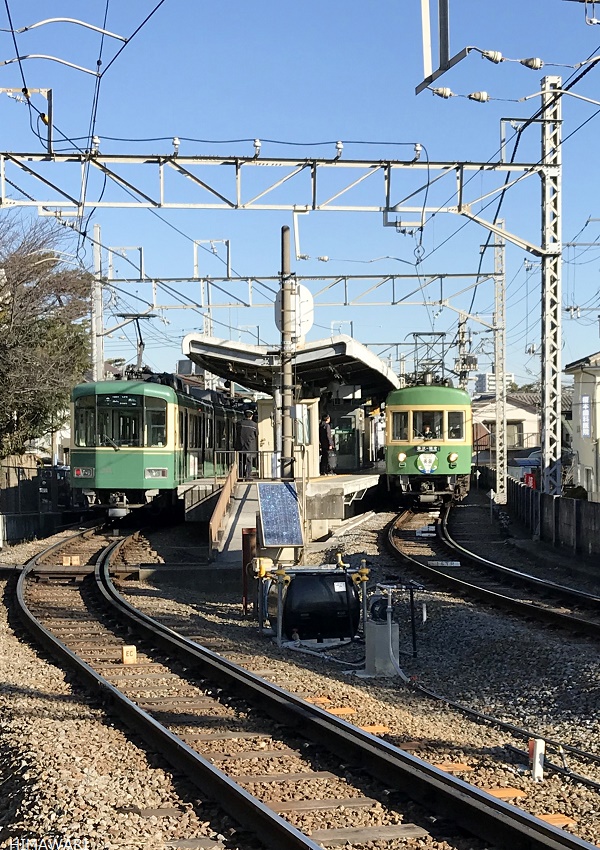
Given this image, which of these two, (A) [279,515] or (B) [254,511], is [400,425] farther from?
(A) [279,515]

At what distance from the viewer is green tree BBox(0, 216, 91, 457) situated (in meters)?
25.0

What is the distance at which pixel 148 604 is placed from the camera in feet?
42.7

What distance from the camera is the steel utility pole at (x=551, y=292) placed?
17.7 metres

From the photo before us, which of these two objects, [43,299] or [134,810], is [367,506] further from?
[134,810]

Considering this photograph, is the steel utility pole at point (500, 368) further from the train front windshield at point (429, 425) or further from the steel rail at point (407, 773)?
the steel rail at point (407, 773)

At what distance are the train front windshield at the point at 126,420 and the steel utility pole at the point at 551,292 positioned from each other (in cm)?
785

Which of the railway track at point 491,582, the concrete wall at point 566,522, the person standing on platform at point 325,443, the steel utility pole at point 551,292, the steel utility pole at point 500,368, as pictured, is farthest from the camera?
the steel utility pole at point 500,368

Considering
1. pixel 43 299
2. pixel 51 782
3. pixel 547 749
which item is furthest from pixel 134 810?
pixel 43 299

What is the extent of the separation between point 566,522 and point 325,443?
9881mm

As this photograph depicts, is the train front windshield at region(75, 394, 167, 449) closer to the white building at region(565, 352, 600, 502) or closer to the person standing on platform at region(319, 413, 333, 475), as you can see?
the person standing on platform at region(319, 413, 333, 475)

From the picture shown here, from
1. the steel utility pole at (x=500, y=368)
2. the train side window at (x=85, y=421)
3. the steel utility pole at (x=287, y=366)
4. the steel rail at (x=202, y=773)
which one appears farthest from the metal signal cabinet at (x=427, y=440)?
the steel rail at (x=202, y=773)

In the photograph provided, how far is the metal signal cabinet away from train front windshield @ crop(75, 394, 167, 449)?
664 centimetres

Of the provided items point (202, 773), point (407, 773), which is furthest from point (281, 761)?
point (407, 773)

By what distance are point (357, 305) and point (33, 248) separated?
904 cm
